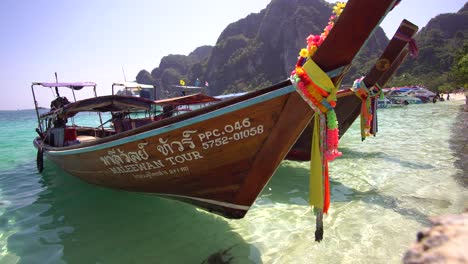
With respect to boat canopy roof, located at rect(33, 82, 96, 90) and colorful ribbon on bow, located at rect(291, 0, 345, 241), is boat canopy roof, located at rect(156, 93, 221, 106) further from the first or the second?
colorful ribbon on bow, located at rect(291, 0, 345, 241)

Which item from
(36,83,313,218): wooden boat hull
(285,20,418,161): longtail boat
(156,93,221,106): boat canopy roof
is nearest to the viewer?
(36,83,313,218): wooden boat hull

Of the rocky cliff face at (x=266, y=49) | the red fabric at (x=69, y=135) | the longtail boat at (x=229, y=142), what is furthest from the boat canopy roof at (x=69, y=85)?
the rocky cliff face at (x=266, y=49)

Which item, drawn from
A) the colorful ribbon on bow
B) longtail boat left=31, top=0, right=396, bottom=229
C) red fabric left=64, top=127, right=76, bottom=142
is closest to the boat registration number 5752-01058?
longtail boat left=31, top=0, right=396, bottom=229

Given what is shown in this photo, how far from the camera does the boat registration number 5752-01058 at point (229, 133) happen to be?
11.1 ft

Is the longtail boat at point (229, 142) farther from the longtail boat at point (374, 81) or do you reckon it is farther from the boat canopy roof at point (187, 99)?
the boat canopy roof at point (187, 99)

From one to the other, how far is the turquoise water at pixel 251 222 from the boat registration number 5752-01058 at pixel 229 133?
1.58 m

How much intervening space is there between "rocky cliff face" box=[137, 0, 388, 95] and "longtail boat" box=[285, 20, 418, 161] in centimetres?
8078

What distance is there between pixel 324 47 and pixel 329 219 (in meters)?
2.97

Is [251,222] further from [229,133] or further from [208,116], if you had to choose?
[208,116]

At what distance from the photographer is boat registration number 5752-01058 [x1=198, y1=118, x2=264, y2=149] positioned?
338 centimetres

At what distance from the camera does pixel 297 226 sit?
4.44 meters

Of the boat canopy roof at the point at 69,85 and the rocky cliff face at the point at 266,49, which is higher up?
the rocky cliff face at the point at 266,49

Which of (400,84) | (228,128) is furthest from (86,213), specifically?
(400,84)

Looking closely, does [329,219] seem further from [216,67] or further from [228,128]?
[216,67]
